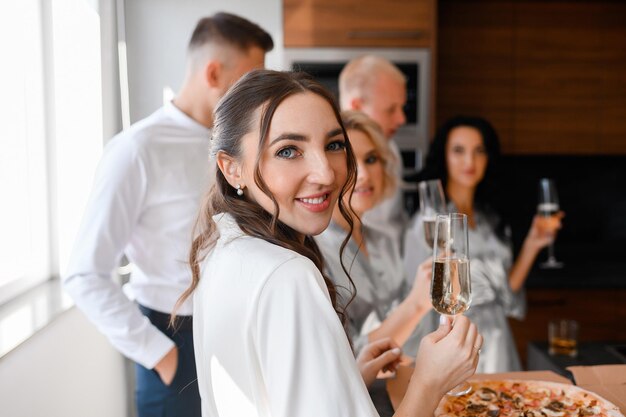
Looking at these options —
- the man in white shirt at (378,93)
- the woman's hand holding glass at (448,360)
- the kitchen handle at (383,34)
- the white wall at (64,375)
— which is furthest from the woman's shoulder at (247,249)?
the kitchen handle at (383,34)

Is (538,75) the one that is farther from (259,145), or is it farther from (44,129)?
(259,145)

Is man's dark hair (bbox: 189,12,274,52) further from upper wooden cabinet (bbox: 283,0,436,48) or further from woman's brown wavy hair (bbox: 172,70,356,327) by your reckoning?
upper wooden cabinet (bbox: 283,0,436,48)

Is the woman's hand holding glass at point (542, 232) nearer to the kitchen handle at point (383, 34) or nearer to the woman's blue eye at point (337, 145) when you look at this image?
the kitchen handle at point (383, 34)

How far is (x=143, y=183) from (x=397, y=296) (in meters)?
0.85

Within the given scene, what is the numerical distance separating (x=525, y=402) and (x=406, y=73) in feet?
7.30

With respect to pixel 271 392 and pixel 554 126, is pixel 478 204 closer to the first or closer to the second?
pixel 554 126

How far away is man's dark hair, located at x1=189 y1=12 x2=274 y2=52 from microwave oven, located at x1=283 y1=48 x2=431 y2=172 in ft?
3.69

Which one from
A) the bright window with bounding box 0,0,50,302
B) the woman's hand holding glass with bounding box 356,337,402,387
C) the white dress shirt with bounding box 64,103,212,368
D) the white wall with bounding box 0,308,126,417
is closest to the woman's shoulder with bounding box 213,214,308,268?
the woman's hand holding glass with bounding box 356,337,402,387

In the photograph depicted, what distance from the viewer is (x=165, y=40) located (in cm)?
327

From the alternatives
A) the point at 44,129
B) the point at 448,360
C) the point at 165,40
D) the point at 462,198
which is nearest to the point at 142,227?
the point at 44,129

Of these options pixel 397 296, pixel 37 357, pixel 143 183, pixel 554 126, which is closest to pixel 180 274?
pixel 143 183

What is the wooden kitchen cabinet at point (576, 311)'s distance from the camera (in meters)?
3.38

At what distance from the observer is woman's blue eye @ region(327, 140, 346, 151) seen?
3.48ft

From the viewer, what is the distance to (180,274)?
1959 mm
